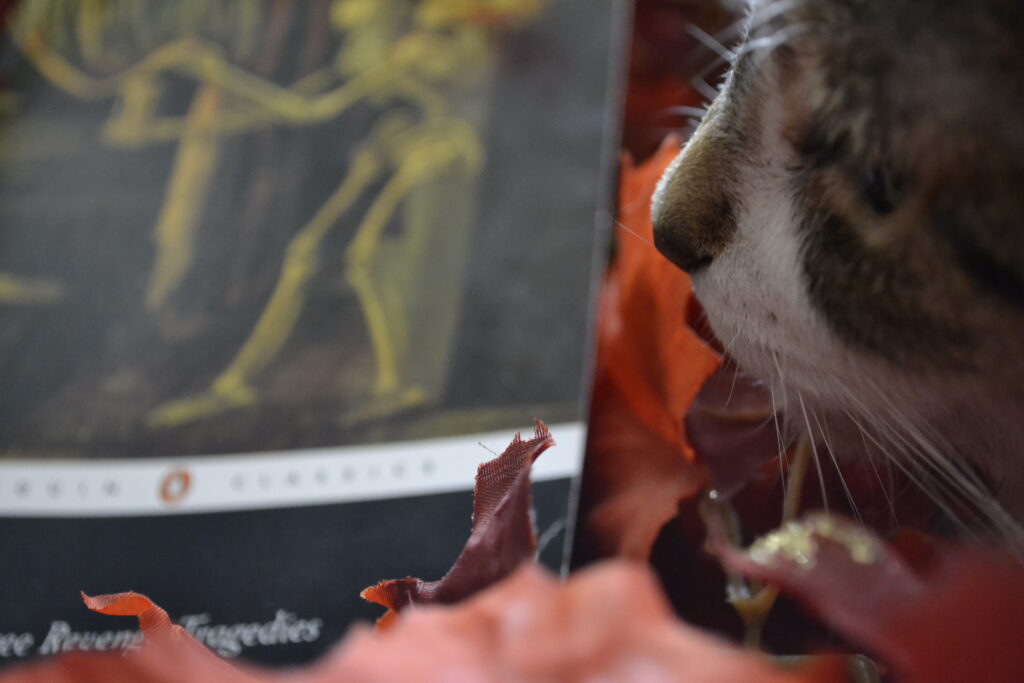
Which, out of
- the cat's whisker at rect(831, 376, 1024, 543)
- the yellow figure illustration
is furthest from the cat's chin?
the yellow figure illustration

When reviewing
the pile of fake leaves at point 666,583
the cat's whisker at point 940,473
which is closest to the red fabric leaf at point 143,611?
the pile of fake leaves at point 666,583

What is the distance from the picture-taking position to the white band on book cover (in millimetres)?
186

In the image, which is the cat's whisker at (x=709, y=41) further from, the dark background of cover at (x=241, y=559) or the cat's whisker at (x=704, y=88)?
the dark background of cover at (x=241, y=559)

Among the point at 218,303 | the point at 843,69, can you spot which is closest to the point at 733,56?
the point at 843,69

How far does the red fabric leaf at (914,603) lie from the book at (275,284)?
2.6 inches

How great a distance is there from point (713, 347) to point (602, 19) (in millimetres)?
193

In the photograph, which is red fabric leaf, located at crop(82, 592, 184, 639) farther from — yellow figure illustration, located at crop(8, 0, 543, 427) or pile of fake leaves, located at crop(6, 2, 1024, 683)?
yellow figure illustration, located at crop(8, 0, 543, 427)

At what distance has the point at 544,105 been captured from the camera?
0.27 meters

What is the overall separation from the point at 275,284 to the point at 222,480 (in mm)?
64

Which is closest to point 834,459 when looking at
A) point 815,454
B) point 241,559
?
point 815,454

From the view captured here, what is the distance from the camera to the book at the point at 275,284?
6.4 inches

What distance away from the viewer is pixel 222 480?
7.8 inches

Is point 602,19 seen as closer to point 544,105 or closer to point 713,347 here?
point 544,105

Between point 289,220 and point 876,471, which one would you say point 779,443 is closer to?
point 876,471
